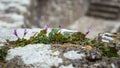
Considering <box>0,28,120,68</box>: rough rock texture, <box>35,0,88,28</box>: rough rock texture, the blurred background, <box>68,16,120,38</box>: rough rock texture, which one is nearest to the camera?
A: <box>0,28,120,68</box>: rough rock texture

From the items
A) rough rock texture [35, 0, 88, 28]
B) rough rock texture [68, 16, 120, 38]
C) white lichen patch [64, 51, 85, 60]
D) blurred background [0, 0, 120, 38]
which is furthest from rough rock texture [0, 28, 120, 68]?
rough rock texture [68, 16, 120, 38]

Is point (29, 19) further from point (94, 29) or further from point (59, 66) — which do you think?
point (59, 66)

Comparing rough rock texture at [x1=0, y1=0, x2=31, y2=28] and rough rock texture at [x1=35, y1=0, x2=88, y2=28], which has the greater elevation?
rough rock texture at [x1=0, y1=0, x2=31, y2=28]

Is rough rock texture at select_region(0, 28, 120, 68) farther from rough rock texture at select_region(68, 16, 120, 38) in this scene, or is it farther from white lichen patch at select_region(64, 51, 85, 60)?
rough rock texture at select_region(68, 16, 120, 38)

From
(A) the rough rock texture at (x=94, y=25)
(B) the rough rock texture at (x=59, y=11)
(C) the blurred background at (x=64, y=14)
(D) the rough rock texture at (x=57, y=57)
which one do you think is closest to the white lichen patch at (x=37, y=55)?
(D) the rough rock texture at (x=57, y=57)

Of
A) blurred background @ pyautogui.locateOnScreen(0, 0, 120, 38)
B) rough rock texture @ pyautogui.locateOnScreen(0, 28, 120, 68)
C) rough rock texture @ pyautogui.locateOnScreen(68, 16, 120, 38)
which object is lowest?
rough rock texture @ pyautogui.locateOnScreen(68, 16, 120, 38)

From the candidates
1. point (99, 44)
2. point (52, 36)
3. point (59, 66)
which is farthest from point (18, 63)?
point (99, 44)

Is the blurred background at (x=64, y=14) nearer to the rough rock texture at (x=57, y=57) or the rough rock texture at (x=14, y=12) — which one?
the rough rock texture at (x=14, y=12)
